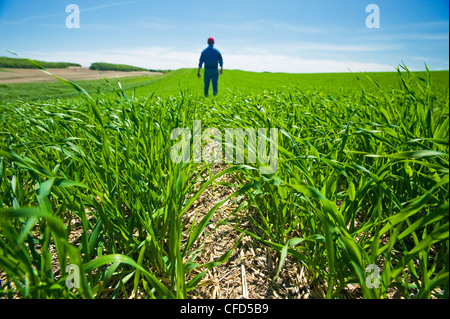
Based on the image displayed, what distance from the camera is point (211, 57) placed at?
22.4ft

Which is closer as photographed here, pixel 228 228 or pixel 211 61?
pixel 228 228

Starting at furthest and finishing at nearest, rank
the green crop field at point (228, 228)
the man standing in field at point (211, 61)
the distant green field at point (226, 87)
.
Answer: the man standing in field at point (211, 61) < the distant green field at point (226, 87) < the green crop field at point (228, 228)

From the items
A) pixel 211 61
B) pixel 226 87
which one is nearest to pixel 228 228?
pixel 226 87

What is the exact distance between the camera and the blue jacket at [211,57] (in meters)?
6.81

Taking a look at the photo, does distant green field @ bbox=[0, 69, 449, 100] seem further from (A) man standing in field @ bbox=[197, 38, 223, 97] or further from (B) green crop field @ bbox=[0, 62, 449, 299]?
(B) green crop field @ bbox=[0, 62, 449, 299]

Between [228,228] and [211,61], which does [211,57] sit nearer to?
[211,61]

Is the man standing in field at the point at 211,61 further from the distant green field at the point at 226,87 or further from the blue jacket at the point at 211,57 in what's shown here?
the distant green field at the point at 226,87

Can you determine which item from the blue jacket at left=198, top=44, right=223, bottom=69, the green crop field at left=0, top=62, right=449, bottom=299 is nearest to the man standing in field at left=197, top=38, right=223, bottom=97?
the blue jacket at left=198, top=44, right=223, bottom=69

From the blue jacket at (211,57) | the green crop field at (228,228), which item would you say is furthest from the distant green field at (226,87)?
the blue jacket at (211,57)

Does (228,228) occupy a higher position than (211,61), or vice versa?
(211,61)

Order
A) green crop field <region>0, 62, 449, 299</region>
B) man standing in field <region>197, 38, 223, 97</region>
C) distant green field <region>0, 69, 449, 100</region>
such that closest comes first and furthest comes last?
green crop field <region>0, 62, 449, 299</region> < distant green field <region>0, 69, 449, 100</region> < man standing in field <region>197, 38, 223, 97</region>

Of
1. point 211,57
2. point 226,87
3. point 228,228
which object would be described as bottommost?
point 228,228

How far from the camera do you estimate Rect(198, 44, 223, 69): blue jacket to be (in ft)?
22.4
